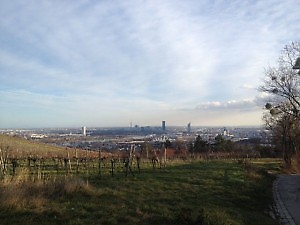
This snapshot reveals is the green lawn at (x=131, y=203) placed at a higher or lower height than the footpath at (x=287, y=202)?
higher

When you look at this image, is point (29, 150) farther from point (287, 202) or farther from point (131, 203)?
point (131, 203)

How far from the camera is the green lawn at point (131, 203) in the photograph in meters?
12.1

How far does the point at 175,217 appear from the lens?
12273 mm

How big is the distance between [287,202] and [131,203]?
27.1 ft

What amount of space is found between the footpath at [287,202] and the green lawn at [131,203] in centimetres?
57

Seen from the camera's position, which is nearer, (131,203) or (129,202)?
(131,203)

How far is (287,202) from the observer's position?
19125mm

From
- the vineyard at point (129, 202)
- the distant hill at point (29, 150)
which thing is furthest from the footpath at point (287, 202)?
the distant hill at point (29, 150)

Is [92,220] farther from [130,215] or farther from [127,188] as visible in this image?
[127,188]

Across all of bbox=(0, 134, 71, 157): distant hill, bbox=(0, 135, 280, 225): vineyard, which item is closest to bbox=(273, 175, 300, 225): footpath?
bbox=(0, 135, 280, 225): vineyard

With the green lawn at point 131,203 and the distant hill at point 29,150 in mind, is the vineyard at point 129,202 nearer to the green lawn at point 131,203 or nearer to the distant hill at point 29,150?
the green lawn at point 131,203

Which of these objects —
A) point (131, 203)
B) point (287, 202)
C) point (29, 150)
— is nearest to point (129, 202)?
point (131, 203)

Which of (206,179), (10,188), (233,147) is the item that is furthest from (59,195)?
(233,147)

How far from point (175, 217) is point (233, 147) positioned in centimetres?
6951
